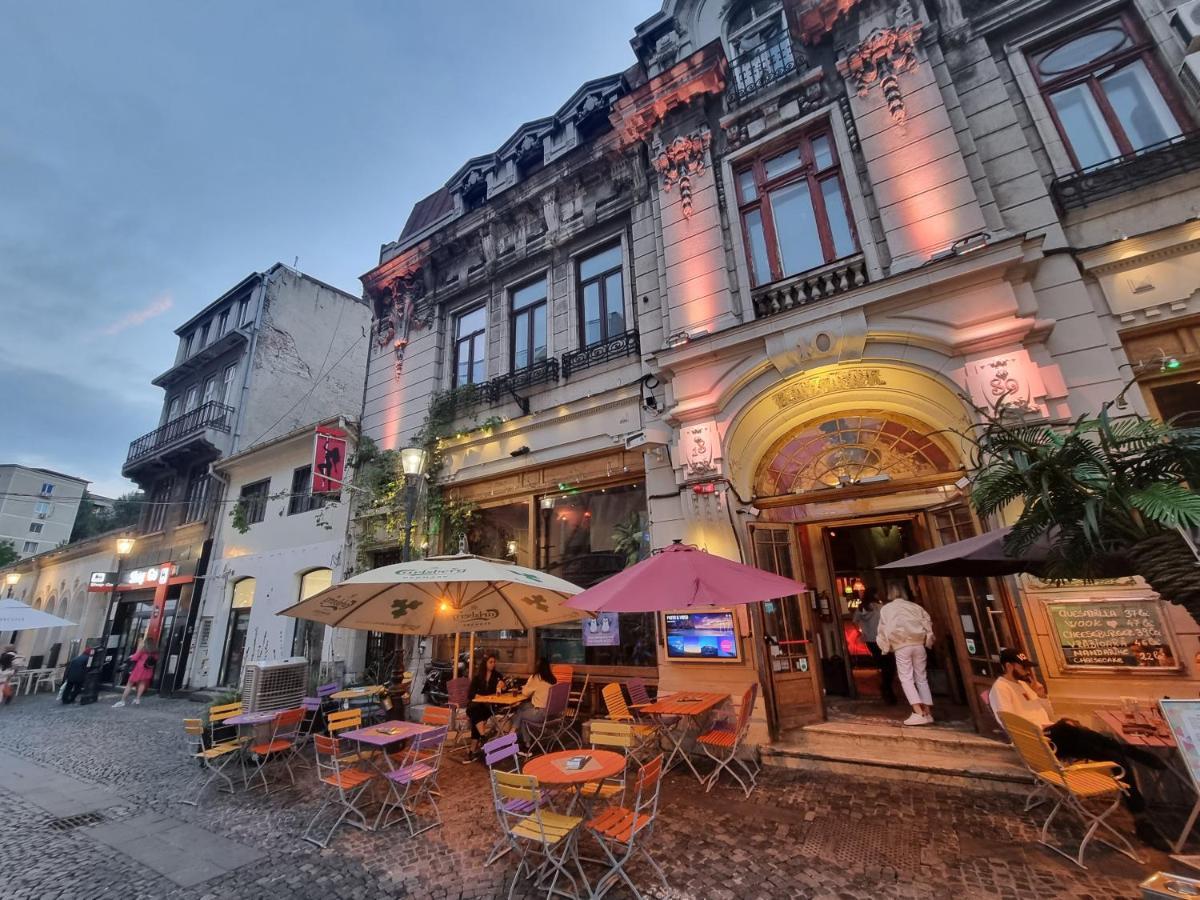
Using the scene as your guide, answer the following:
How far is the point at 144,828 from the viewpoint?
510cm

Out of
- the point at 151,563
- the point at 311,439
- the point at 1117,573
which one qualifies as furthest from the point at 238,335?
the point at 1117,573

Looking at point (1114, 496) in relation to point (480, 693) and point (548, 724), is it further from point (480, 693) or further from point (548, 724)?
point (480, 693)

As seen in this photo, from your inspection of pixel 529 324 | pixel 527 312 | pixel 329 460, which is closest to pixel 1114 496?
pixel 529 324

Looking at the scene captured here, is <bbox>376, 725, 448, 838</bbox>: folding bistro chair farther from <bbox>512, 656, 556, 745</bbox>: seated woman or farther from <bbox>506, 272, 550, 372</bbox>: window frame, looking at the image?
<bbox>506, 272, 550, 372</bbox>: window frame

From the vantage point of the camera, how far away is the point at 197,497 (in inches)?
685

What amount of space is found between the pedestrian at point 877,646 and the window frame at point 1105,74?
284 inches

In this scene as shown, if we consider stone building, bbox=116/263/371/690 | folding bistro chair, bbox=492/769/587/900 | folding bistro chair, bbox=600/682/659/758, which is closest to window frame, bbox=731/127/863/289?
folding bistro chair, bbox=600/682/659/758

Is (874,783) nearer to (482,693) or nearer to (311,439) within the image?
(482,693)

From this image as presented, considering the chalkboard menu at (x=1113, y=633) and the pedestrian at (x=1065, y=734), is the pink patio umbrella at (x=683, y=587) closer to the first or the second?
the pedestrian at (x=1065, y=734)

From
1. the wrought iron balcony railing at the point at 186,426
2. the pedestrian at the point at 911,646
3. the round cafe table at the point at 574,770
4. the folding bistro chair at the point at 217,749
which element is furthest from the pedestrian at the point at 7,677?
the pedestrian at the point at 911,646

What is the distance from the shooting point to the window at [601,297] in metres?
9.83

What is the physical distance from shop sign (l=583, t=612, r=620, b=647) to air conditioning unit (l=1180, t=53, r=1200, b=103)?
9988 millimetres

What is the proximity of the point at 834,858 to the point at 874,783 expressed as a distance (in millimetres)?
1855

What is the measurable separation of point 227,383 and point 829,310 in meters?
20.4
